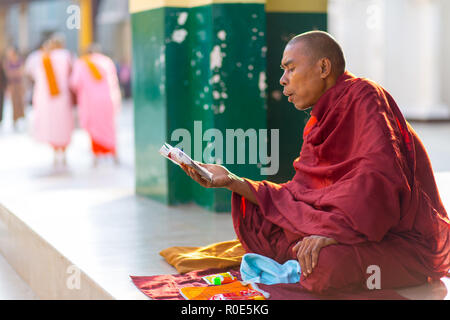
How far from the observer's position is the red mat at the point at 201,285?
2.72 metres

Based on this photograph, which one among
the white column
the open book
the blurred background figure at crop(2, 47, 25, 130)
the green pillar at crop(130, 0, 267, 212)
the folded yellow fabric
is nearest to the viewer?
the open book

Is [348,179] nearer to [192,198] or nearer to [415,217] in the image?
[415,217]

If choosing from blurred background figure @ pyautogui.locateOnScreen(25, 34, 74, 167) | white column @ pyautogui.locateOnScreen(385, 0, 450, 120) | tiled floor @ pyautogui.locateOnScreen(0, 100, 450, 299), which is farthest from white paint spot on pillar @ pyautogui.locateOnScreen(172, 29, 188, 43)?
white column @ pyautogui.locateOnScreen(385, 0, 450, 120)

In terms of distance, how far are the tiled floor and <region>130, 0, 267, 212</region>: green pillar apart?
25cm

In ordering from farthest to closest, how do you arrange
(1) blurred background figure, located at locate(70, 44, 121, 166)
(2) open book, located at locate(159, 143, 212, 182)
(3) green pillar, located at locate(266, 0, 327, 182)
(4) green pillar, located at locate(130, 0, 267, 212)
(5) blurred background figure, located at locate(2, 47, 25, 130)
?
(5) blurred background figure, located at locate(2, 47, 25, 130) < (1) blurred background figure, located at locate(70, 44, 121, 166) < (3) green pillar, located at locate(266, 0, 327, 182) < (4) green pillar, located at locate(130, 0, 267, 212) < (2) open book, located at locate(159, 143, 212, 182)

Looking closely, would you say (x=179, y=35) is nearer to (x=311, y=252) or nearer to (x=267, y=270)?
(x=267, y=270)

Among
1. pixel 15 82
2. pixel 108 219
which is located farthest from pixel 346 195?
pixel 15 82

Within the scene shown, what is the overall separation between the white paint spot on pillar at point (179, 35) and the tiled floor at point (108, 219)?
4.09ft

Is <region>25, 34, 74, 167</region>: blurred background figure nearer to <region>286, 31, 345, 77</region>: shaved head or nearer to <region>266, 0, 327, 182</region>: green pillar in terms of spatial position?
<region>266, 0, 327, 182</region>: green pillar

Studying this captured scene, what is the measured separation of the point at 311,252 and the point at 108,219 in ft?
7.03

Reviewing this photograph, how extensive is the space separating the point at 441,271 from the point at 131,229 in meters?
1.96

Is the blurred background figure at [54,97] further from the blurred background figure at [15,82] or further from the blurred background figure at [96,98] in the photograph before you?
the blurred background figure at [15,82]

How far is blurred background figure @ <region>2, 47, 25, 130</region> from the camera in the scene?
46.6 feet

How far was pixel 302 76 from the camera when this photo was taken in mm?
3004
